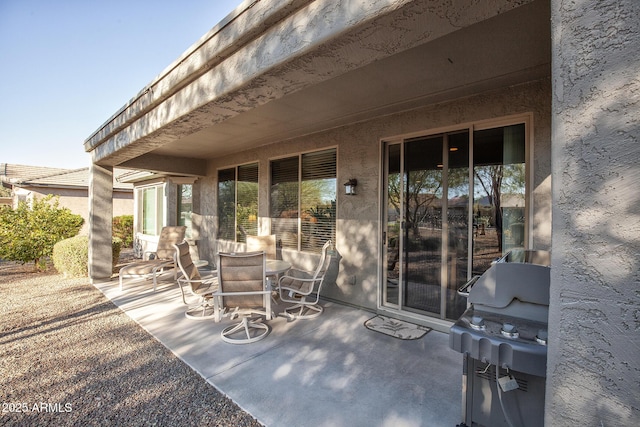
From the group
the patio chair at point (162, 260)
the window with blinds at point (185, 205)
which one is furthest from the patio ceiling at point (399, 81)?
the window with blinds at point (185, 205)

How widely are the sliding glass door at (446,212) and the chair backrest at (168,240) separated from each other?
543 cm

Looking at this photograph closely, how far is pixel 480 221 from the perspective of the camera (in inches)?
147

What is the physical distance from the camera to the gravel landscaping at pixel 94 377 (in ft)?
7.55

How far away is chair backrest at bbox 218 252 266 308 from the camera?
3.55 metres

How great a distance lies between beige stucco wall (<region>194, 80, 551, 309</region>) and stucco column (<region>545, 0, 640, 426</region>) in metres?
2.56

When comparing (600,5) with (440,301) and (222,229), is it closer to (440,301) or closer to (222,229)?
(440,301)

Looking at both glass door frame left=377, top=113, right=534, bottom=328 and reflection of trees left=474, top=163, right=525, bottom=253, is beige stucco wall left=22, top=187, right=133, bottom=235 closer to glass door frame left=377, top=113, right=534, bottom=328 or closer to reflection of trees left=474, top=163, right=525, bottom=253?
glass door frame left=377, top=113, right=534, bottom=328

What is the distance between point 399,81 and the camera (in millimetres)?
3334

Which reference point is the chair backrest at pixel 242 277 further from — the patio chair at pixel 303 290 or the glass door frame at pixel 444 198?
the glass door frame at pixel 444 198

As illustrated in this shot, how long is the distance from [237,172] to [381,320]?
494 cm

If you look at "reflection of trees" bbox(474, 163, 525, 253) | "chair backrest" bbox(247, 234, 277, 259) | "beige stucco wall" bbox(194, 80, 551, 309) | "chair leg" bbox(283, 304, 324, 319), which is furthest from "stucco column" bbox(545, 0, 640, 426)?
"chair backrest" bbox(247, 234, 277, 259)

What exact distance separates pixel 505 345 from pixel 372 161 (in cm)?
352

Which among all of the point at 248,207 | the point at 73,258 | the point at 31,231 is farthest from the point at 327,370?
the point at 31,231

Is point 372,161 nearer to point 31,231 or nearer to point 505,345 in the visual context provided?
point 505,345
